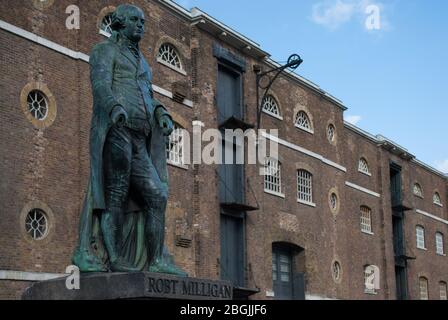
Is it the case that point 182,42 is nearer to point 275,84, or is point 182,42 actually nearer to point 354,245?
point 275,84

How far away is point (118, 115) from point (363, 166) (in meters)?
30.6

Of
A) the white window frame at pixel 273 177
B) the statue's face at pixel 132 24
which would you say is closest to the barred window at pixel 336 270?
the white window frame at pixel 273 177

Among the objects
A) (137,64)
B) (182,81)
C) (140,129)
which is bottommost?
(140,129)

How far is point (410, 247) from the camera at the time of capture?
134 feet

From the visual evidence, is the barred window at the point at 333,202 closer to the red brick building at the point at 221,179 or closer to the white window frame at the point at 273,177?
the red brick building at the point at 221,179

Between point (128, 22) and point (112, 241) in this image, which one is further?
point (128, 22)

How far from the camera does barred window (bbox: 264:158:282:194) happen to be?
93.5 feet

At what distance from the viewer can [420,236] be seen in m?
42.9

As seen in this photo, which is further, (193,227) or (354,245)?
(354,245)

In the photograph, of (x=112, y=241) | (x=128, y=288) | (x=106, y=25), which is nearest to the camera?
(x=128, y=288)

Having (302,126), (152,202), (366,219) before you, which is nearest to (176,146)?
(302,126)

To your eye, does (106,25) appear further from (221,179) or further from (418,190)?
(418,190)
